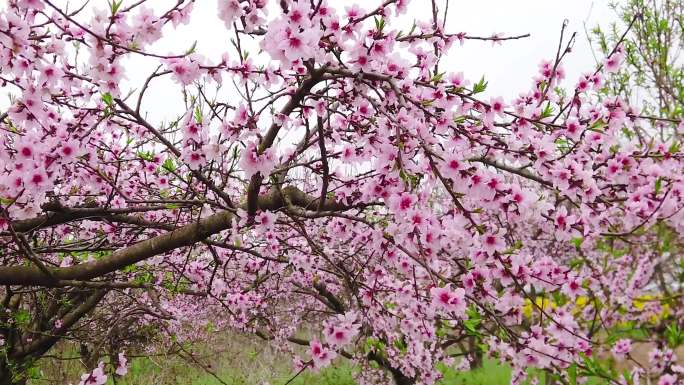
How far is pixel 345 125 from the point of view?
11.6 ft

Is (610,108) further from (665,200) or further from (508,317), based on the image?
(508,317)

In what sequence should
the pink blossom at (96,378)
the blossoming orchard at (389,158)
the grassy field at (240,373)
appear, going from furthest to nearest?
1. the grassy field at (240,373)
2. the pink blossom at (96,378)
3. the blossoming orchard at (389,158)

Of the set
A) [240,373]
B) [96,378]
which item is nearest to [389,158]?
[96,378]

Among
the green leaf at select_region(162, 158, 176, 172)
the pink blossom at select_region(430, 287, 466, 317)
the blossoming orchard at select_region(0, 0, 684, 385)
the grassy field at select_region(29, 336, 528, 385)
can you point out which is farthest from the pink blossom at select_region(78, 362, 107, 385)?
the grassy field at select_region(29, 336, 528, 385)

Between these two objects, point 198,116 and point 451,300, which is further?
point 198,116

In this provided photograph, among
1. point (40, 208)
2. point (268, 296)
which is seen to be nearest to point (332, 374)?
point (268, 296)

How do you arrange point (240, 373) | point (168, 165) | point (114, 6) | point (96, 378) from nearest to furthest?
point (114, 6) → point (168, 165) → point (96, 378) → point (240, 373)

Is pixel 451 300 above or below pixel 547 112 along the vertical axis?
below

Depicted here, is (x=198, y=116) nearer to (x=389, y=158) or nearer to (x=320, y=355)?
(x=389, y=158)

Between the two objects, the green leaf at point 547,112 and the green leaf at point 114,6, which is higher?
the green leaf at point 114,6

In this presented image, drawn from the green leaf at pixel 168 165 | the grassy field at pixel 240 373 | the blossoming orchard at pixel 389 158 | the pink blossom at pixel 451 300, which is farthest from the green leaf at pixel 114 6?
the grassy field at pixel 240 373

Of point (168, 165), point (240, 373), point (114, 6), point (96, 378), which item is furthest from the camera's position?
point (240, 373)

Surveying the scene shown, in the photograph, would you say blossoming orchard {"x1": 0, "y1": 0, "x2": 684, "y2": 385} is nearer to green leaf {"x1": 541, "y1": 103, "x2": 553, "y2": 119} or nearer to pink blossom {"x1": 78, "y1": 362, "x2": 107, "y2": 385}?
green leaf {"x1": 541, "y1": 103, "x2": 553, "y2": 119}

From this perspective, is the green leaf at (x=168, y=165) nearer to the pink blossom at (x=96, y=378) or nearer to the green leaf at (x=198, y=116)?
the green leaf at (x=198, y=116)
